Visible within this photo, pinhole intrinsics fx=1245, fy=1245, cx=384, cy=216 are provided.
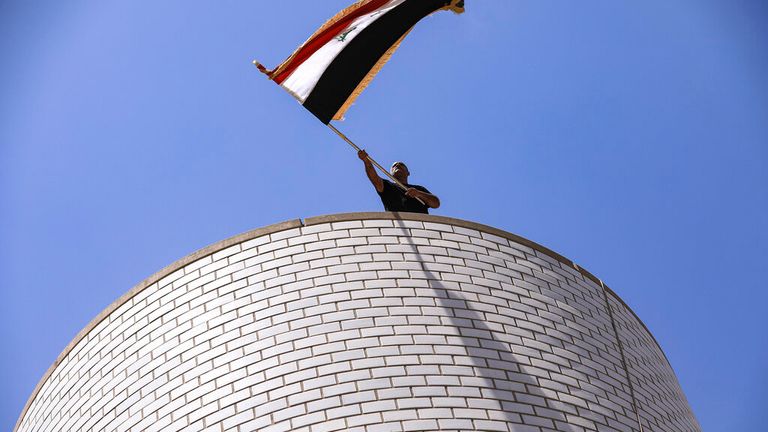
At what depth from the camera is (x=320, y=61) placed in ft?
46.3

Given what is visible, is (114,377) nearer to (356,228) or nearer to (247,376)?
(247,376)

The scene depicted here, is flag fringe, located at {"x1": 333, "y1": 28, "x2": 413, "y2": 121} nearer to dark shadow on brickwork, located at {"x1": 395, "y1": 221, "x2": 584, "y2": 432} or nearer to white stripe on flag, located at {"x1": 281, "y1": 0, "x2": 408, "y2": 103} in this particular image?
white stripe on flag, located at {"x1": 281, "y1": 0, "x2": 408, "y2": 103}

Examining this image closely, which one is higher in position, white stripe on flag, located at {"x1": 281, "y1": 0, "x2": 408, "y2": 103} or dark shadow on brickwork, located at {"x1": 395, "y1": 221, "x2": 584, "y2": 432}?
white stripe on flag, located at {"x1": 281, "y1": 0, "x2": 408, "y2": 103}

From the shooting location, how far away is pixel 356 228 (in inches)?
509

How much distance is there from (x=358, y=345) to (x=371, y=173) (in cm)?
268

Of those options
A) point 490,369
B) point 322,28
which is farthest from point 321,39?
point 490,369

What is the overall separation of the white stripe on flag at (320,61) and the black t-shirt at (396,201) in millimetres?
1389

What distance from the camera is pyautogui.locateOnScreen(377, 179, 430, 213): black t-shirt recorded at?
14086mm

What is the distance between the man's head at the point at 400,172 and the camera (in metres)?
14.6

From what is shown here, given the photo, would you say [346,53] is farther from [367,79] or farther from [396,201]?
[396,201]

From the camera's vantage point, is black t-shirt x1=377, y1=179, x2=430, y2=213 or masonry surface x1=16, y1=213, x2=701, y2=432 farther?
black t-shirt x1=377, y1=179, x2=430, y2=213

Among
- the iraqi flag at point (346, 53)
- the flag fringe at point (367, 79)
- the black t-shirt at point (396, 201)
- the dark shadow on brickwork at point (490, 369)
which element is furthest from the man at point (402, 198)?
the dark shadow on brickwork at point (490, 369)

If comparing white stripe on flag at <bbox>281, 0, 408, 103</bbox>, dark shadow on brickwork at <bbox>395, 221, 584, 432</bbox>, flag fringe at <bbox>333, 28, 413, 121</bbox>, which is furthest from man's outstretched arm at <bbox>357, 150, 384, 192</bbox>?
dark shadow on brickwork at <bbox>395, 221, 584, 432</bbox>

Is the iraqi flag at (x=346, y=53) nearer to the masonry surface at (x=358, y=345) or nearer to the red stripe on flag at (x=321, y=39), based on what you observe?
the red stripe on flag at (x=321, y=39)
